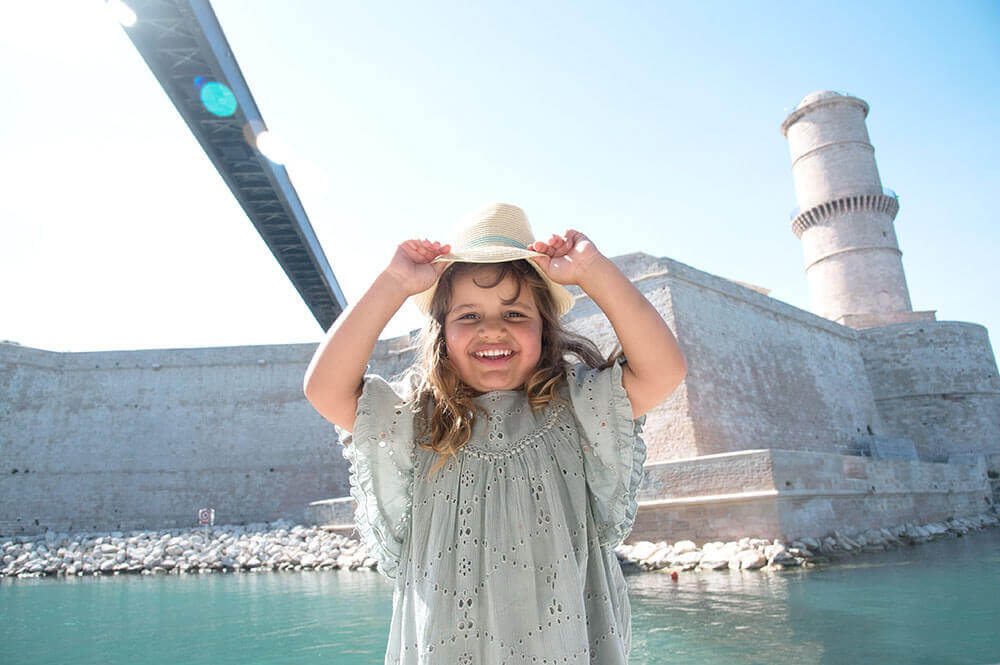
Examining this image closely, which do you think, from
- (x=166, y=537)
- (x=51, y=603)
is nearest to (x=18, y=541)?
(x=166, y=537)

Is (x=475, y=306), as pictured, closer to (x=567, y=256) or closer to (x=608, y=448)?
(x=567, y=256)

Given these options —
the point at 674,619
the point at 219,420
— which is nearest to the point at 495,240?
the point at 674,619

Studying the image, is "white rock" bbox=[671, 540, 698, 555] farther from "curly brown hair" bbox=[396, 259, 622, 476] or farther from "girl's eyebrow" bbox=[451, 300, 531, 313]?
"girl's eyebrow" bbox=[451, 300, 531, 313]

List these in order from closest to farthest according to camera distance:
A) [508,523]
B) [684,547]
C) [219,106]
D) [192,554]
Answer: [508,523] → [219,106] → [684,547] → [192,554]

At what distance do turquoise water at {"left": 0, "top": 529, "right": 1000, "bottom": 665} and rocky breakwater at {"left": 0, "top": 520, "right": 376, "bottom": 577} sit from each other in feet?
8.85

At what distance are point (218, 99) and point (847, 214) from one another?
747 inches

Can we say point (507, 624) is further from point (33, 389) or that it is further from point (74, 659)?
point (33, 389)

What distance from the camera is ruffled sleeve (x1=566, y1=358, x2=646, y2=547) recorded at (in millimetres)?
1162

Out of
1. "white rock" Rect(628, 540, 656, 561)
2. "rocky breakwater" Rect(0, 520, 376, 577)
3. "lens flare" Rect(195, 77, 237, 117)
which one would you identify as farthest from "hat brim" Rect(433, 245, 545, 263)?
"rocky breakwater" Rect(0, 520, 376, 577)

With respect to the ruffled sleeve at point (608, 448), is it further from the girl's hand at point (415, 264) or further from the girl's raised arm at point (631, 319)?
the girl's hand at point (415, 264)

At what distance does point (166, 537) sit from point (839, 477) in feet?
38.1

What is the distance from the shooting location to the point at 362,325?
1.18 m

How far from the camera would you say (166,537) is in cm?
1215

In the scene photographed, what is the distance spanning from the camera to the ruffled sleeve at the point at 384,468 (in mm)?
1196
